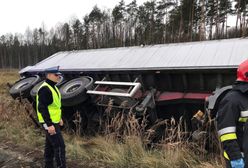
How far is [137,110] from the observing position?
222 inches

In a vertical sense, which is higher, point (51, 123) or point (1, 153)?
point (51, 123)

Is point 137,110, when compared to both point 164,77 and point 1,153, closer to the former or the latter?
point 164,77

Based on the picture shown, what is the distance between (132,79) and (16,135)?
2.99m

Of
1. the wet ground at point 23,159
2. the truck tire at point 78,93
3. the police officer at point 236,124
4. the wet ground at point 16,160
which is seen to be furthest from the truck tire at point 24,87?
the police officer at point 236,124

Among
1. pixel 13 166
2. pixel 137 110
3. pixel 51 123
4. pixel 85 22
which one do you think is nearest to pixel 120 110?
pixel 137 110

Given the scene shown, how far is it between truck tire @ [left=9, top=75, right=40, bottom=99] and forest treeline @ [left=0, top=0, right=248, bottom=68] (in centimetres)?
1020

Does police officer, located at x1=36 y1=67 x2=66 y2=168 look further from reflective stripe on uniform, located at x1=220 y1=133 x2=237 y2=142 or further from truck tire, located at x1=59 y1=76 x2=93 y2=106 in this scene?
reflective stripe on uniform, located at x1=220 y1=133 x2=237 y2=142

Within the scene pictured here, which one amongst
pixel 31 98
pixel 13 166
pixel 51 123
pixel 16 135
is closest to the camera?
pixel 51 123

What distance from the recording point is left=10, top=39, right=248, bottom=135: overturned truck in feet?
18.2

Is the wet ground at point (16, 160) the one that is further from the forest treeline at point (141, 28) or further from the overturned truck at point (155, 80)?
the forest treeline at point (141, 28)

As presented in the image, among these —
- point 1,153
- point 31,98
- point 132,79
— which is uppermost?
point 132,79

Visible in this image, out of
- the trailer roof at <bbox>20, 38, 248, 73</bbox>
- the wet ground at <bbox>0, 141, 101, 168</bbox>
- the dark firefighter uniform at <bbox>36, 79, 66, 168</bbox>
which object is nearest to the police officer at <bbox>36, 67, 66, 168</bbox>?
the dark firefighter uniform at <bbox>36, 79, 66, 168</bbox>

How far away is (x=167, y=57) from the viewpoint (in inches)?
250

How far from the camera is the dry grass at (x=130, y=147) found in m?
4.67
